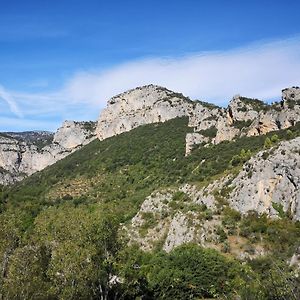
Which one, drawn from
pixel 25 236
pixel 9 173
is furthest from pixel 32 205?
pixel 9 173

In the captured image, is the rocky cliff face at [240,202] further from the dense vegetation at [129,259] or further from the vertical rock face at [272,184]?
the dense vegetation at [129,259]

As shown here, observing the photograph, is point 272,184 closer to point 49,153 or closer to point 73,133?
point 73,133

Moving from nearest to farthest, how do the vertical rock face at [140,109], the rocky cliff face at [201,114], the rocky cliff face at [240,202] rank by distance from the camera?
the rocky cliff face at [240,202], the rocky cliff face at [201,114], the vertical rock face at [140,109]

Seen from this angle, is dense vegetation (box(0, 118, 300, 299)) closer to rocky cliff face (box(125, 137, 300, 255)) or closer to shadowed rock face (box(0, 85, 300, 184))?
rocky cliff face (box(125, 137, 300, 255))

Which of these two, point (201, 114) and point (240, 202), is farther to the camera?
point (201, 114)

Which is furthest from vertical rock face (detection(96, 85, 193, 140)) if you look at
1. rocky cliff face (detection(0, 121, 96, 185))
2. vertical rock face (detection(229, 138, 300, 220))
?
vertical rock face (detection(229, 138, 300, 220))

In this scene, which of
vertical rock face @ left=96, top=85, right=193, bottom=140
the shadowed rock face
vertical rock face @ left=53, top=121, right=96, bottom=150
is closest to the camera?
the shadowed rock face

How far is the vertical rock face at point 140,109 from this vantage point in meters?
130

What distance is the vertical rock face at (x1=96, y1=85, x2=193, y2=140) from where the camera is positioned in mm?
129750

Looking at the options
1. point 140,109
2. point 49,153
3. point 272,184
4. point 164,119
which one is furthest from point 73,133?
point 272,184

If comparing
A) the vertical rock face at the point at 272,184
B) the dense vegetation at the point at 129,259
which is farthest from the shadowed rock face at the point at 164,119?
the vertical rock face at the point at 272,184

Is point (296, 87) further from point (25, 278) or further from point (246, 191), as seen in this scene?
point (25, 278)

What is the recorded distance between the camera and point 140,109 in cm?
14225

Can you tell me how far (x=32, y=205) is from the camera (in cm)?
8875
